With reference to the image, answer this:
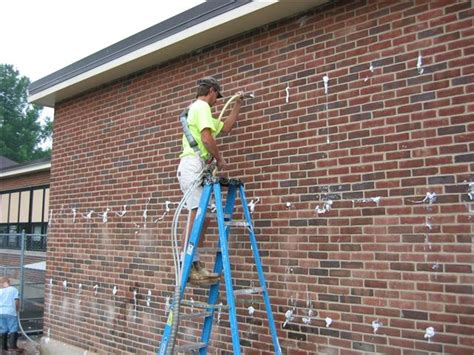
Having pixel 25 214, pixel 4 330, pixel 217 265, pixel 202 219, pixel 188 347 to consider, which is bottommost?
pixel 4 330

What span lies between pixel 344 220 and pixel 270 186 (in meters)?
0.88

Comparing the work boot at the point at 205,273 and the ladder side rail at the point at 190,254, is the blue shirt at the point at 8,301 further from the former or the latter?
the work boot at the point at 205,273

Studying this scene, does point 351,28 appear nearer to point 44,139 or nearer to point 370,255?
point 370,255

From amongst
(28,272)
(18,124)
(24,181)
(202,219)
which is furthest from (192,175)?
(18,124)

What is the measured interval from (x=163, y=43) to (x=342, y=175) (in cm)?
272

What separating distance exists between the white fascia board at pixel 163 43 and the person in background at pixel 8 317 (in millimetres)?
3888

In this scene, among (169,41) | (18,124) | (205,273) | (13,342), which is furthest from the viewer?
(18,124)

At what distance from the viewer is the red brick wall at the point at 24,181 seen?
1629 centimetres

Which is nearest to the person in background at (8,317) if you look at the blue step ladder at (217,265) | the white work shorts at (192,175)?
the blue step ladder at (217,265)

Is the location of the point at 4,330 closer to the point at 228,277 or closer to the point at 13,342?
the point at 13,342

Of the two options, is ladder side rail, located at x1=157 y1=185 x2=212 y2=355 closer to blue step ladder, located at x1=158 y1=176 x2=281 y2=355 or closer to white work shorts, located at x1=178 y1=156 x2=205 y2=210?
blue step ladder, located at x1=158 y1=176 x2=281 y2=355

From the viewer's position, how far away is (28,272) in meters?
13.5

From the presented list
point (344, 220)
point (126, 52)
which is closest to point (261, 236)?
point (344, 220)

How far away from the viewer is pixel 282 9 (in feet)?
14.8
